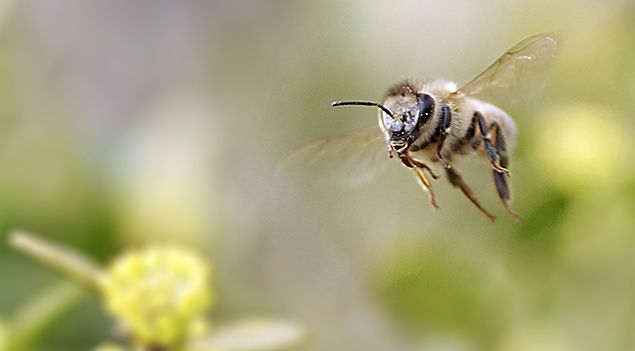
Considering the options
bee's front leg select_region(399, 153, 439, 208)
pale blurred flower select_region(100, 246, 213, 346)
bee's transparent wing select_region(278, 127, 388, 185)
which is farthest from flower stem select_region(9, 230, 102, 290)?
bee's front leg select_region(399, 153, 439, 208)

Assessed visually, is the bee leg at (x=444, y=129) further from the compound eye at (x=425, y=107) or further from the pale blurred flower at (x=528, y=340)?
the pale blurred flower at (x=528, y=340)

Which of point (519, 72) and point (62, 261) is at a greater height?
point (62, 261)

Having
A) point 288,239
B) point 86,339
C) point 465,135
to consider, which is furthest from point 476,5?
point 465,135

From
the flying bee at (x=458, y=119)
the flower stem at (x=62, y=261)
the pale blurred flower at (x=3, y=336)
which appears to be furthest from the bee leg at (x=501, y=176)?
the pale blurred flower at (x=3, y=336)

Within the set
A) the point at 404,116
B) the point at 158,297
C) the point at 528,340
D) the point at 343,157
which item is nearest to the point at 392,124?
the point at 404,116

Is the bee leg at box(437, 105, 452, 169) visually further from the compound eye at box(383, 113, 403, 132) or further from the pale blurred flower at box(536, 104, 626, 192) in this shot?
the pale blurred flower at box(536, 104, 626, 192)

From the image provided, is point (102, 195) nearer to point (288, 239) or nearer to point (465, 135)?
point (288, 239)

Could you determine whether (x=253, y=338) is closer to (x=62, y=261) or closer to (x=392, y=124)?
(x=62, y=261)
